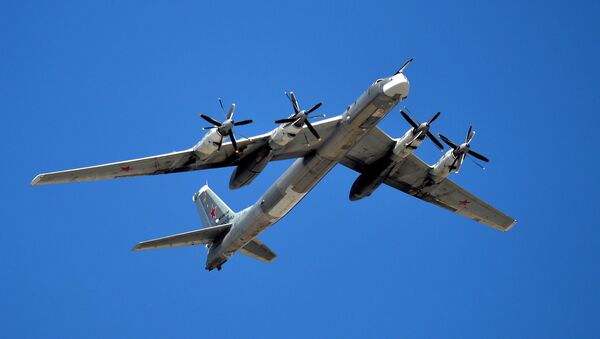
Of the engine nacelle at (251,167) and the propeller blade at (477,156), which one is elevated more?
the propeller blade at (477,156)

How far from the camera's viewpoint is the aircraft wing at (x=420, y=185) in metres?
45.0

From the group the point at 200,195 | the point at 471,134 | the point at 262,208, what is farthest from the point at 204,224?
the point at 471,134

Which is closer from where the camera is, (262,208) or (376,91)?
(376,91)

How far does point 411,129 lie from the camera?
43375 millimetres

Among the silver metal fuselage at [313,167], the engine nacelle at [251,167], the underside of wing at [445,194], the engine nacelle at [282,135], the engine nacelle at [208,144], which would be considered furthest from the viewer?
the underside of wing at [445,194]

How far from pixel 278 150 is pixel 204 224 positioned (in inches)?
451

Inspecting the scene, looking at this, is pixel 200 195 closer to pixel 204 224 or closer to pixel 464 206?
pixel 204 224

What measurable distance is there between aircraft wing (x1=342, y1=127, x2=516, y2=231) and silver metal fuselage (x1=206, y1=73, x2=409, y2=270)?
10.4 ft

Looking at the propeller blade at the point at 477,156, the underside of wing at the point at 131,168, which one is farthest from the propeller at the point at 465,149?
the underside of wing at the point at 131,168

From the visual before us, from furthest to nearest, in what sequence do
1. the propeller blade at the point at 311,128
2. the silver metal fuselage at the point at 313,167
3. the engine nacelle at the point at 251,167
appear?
the engine nacelle at the point at 251,167
the propeller blade at the point at 311,128
the silver metal fuselage at the point at 313,167

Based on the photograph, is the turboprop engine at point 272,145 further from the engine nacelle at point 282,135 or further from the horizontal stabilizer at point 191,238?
the horizontal stabilizer at point 191,238

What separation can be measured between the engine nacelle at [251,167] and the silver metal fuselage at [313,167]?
4.45 ft

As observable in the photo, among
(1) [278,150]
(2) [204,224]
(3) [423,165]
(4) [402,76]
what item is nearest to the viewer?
(4) [402,76]

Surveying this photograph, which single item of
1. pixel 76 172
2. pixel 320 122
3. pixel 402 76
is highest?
pixel 402 76
